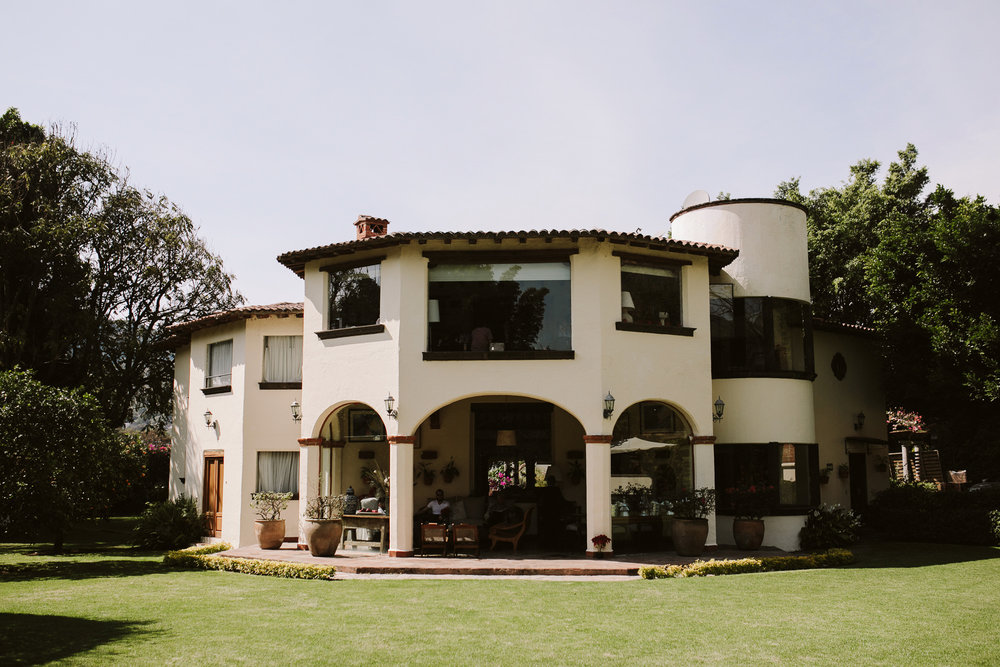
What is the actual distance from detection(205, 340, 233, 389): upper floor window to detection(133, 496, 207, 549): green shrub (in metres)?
3.31

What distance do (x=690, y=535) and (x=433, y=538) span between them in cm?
514

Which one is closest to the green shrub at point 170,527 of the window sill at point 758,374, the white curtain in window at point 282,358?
the white curtain in window at point 282,358

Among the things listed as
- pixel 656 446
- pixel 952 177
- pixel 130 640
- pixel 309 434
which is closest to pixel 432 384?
pixel 309 434

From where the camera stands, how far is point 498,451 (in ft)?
68.1

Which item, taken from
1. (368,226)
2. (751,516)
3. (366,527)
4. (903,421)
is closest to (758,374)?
(751,516)

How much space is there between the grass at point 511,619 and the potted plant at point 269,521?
8.23 ft

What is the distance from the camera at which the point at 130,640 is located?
30.9 feet

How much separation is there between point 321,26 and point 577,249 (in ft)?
22.7

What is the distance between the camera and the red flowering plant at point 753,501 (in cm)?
1748

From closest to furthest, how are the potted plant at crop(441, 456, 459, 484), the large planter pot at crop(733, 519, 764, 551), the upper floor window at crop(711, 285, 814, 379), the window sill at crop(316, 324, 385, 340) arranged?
the window sill at crop(316, 324, 385, 340) < the large planter pot at crop(733, 519, 764, 551) < the upper floor window at crop(711, 285, 814, 379) < the potted plant at crop(441, 456, 459, 484)

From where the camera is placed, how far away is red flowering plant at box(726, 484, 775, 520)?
17.5 m

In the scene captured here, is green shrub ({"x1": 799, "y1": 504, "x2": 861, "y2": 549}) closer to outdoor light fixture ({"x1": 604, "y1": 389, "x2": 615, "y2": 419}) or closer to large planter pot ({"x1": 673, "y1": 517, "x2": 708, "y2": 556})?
large planter pot ({"x1": 673, "y1": 517, "x2": 708, "y2": 556})

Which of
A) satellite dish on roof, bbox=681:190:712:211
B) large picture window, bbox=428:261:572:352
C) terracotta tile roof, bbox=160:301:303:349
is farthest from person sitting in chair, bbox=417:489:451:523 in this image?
satellite dish on roof, bbox=681:190:712:211

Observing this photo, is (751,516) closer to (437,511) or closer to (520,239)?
(437,511)
